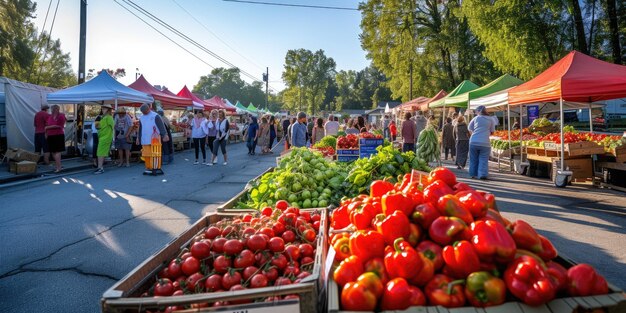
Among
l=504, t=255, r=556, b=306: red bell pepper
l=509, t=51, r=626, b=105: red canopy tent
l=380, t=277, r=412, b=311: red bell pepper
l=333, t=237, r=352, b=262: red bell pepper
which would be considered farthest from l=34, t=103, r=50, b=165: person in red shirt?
l=509, t=51, r=626, b=105: red canopy tent

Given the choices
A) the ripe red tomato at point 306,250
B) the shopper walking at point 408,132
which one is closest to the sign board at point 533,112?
the shopper walking at point 408,132

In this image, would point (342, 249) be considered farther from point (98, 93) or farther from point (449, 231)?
point (98, 93)

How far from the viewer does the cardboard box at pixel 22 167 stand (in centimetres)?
1121

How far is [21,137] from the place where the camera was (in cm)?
1446

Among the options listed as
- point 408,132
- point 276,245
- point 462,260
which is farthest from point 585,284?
point 408,132

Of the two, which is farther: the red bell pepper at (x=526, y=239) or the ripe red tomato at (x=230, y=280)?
the ripe red tomato at (x=230, y=280)

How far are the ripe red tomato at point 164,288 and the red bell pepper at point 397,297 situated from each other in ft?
4.30

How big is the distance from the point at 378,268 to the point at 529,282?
29.3 inches

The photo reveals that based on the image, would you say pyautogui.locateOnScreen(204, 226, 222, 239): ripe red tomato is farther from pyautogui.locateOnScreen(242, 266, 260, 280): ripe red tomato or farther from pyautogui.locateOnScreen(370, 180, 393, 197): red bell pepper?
pyautogui.locateOnScreen(370, 180, 393, 197): red bell pepper

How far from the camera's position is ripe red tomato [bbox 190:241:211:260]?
2.63 metres

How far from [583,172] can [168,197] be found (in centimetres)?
1004

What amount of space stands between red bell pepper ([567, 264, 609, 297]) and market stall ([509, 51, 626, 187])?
797 centimetres

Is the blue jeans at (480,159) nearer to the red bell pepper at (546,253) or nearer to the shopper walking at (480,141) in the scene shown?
the shopper walking at (480,141)

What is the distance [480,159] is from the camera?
35.1 feet
